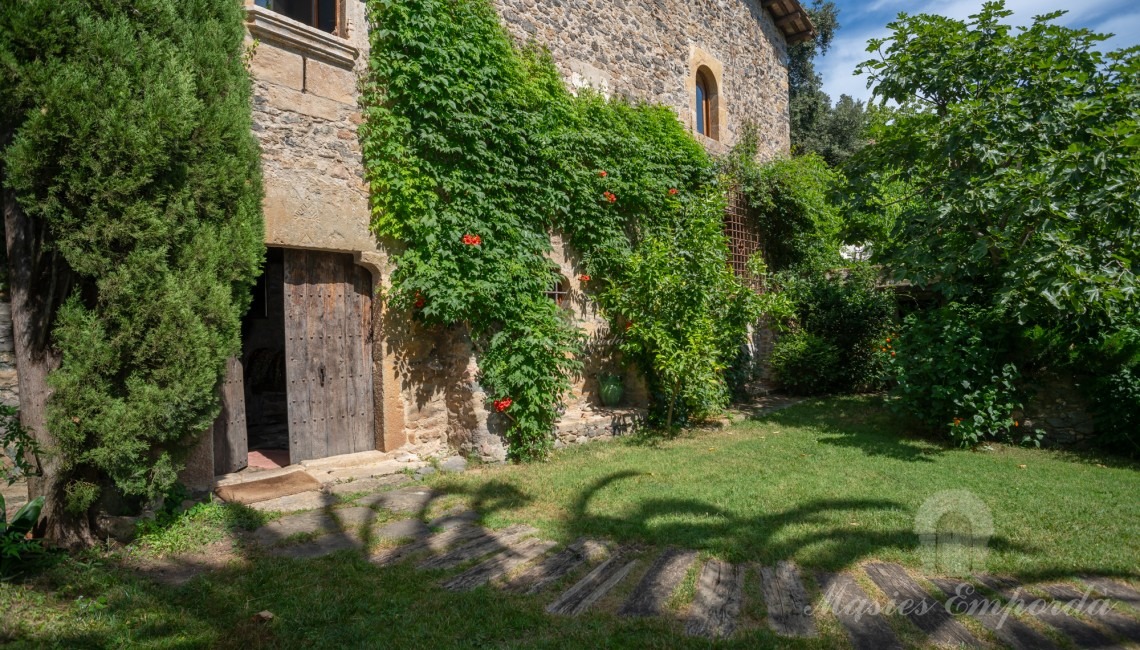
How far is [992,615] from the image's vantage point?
2.98 meters

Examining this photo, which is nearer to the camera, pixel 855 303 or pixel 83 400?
pixel 83 400

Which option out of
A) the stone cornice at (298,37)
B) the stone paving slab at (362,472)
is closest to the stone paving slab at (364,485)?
the stone paving slab at (362,472)

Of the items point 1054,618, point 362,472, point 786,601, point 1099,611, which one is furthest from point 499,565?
point 1099,611

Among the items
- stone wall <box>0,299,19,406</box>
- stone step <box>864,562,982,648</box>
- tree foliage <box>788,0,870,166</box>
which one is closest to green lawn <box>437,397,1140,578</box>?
stone step <box>864,562,982,648</box>

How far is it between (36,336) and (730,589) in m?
4.20

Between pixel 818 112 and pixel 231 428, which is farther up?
pixel 818 112

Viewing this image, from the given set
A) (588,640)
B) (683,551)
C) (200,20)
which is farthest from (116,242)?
(683,551)

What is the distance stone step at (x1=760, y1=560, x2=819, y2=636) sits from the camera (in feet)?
9.50

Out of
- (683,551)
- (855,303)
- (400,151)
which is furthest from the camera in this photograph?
(855,303)

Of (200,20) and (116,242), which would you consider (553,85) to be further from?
(116,242)

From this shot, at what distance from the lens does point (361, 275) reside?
6.04 meters

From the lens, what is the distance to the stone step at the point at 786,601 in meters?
2.89

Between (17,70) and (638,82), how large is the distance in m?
7.44

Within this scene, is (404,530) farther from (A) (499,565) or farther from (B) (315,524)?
(A) (499,565)
